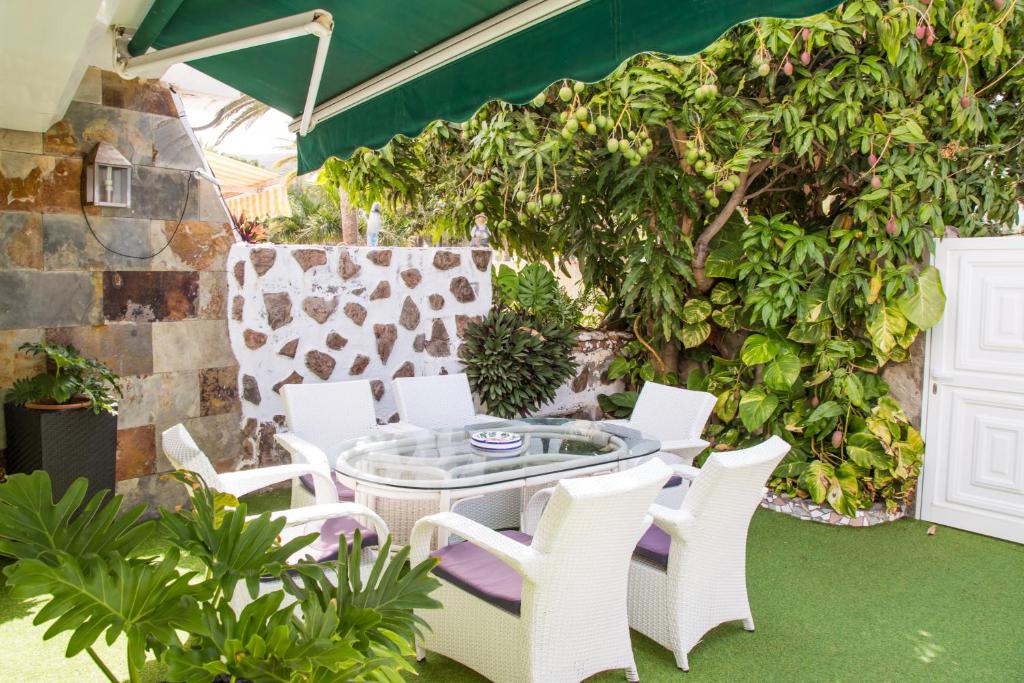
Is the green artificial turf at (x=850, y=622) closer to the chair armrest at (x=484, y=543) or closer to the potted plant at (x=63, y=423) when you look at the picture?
the chair armrest at (x=484, y=543)

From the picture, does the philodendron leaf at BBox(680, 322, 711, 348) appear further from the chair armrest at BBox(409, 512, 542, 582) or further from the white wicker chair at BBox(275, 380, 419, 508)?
the chair armrest at BBox(409, 512, 542, 582)

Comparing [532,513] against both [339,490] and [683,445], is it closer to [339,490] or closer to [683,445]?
[683,445]

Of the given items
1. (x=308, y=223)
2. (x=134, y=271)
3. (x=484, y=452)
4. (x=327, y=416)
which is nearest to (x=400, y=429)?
(x=327, y=416)

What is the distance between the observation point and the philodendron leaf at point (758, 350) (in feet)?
17.0

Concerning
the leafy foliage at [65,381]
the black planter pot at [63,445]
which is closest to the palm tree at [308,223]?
the leafy foliage at [65,381]

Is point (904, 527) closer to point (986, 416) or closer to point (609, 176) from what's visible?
point (986, 416)

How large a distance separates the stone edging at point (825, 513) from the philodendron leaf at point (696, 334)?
4.12ft

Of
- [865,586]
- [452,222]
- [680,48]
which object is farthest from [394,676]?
[452,222]

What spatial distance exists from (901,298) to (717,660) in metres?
2.78

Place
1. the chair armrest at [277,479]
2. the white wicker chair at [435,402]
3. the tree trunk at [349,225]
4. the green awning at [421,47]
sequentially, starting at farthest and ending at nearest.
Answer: the tree trunk at [349,225] → the white wicker chair at [435,402] → the chair armrest at [277,479] → the green awning at [421,47]

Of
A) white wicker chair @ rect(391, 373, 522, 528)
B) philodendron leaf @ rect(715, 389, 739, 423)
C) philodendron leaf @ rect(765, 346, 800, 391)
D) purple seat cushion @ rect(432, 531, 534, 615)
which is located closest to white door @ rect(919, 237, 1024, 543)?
philodendron leaf @ rect(765, 346, 800, 391)

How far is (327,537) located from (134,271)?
2.28 m

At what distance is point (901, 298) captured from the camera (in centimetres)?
477

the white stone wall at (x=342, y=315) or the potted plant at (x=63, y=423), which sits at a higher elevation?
the white stone wall at (x=342, y=315)
